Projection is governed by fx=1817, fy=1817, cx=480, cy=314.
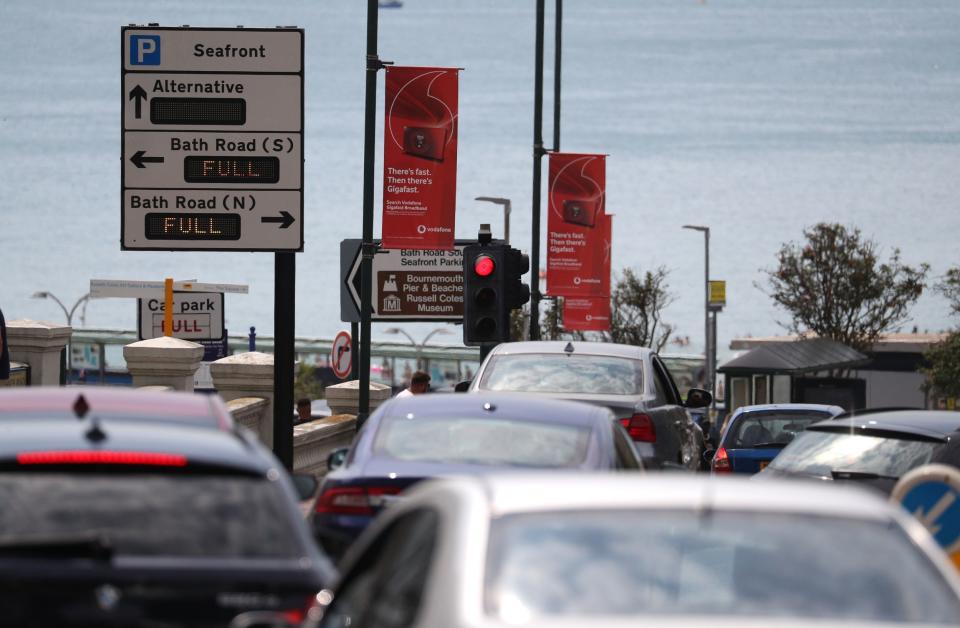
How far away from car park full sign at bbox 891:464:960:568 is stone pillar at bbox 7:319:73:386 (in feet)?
60.8

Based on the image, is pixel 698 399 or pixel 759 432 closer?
pixel 698 399

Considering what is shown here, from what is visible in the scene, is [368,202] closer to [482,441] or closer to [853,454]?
[853,454]

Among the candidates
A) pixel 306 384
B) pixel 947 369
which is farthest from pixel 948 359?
pixel 306 384

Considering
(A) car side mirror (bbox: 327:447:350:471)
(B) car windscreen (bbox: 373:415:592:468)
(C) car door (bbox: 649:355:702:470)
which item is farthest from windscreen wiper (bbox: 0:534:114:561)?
(C) car door (bbox: 649:355:702:470)

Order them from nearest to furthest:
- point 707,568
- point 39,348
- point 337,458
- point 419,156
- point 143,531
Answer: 1. point 707,568
2. point 143,531
3. point 337,458
4. point 419,156
5. point 39,348

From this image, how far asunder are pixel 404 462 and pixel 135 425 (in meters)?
3.54

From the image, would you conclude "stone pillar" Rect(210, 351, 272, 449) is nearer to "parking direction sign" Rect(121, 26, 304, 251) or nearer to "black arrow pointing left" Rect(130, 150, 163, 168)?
"parking direction sign" Rect(121, 26, 304, 251)

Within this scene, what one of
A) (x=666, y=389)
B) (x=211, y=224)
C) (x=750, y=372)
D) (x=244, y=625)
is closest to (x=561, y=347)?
(x=666, y=389)

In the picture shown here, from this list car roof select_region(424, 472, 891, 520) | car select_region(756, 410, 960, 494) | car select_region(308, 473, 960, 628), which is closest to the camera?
A: car select_region(308, 473, 960, 628)

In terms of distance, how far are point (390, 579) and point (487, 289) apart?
54.7 feet

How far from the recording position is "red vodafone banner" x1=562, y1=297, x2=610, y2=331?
3672 centimetres

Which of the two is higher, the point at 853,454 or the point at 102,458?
the point at 102,458

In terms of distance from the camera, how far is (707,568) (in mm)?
4645

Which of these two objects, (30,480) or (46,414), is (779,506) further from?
(46,414)
